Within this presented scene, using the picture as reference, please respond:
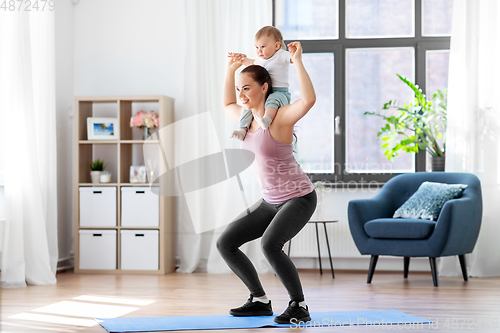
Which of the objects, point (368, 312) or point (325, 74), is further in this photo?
point (325, 74)

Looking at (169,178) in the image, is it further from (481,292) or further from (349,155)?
(481,292)

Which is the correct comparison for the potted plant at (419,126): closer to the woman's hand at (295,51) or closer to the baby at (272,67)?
the baby at (272,67)

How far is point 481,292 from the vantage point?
3.97m

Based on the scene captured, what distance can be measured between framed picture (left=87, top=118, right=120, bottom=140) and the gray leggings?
8.37 feet

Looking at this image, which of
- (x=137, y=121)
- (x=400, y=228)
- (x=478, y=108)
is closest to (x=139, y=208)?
(x=137, y=121)

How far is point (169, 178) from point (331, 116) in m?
1.60

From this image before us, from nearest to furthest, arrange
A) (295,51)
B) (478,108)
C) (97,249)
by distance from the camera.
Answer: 1. (295,51)
2. (478,108)
3. (97,249)

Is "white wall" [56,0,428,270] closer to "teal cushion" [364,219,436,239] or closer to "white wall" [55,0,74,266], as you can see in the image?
"white wall" [55,0,74,266]

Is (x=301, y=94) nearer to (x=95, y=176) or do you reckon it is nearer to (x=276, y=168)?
(x=276, y=168)

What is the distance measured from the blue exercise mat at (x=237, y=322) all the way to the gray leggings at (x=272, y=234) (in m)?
0.17

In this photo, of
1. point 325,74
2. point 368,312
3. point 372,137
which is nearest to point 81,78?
point 325,74

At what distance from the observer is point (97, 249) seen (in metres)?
5.06

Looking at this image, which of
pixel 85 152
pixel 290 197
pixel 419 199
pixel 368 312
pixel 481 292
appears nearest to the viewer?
pixel 290 197

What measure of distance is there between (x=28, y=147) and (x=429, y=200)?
309cm
